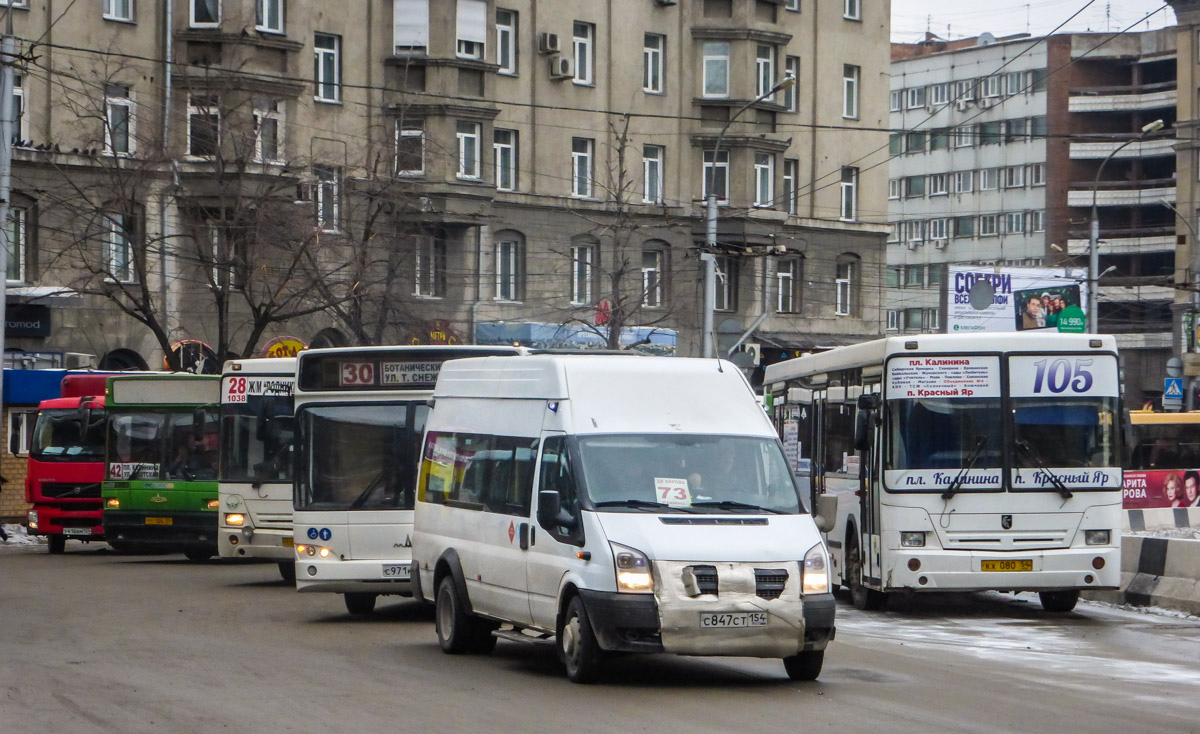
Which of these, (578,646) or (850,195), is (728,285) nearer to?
(850,195)

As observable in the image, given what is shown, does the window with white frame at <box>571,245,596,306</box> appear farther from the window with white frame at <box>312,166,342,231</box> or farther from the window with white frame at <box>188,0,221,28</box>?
the window with white frame at <box>188,0,221,28</box>

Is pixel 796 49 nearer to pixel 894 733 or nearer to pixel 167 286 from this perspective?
pixel 167 286

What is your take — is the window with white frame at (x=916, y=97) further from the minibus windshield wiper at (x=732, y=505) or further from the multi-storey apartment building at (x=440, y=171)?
the minibus windshield wiper at (x=732, y=505)

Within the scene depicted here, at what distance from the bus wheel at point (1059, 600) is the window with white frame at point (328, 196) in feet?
68.5

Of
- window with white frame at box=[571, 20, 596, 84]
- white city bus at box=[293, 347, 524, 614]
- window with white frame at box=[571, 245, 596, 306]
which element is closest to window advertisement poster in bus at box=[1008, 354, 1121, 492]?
white city bus at box=[293, 347, 524, 614]

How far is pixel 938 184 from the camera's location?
92375mm

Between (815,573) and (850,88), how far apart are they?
4524 cm

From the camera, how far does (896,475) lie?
16.9m

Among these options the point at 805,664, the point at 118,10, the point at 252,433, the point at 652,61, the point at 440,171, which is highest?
the point at 652,61

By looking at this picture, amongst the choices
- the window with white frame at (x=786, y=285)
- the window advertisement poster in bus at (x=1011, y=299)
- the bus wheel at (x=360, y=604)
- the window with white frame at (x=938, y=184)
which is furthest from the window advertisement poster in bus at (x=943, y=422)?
the window with white frame at (x=938, y=184)

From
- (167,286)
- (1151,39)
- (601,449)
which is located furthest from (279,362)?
(1151,39)

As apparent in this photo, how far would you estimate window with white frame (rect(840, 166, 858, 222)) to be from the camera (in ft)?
179

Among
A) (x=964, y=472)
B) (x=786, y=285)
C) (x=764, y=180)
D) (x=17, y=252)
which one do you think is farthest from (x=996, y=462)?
(x=786, y=285)

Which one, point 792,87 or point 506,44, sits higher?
point 506,44
